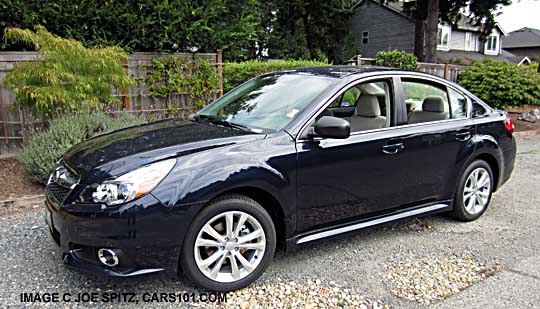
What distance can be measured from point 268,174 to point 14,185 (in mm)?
3898

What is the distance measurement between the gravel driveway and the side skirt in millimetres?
246

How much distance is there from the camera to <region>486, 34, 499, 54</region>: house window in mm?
31808

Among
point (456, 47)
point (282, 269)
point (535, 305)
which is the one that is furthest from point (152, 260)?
point (456, 47)

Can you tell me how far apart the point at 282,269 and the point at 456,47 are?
30.5m

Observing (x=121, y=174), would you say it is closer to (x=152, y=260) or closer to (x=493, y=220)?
(x=152, y=260)

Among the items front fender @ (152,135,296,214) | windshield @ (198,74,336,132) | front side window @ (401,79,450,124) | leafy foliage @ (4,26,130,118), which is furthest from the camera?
leafy foliage @ (4,26,130,118)

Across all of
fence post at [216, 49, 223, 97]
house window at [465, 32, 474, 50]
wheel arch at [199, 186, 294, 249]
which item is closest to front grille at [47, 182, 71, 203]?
wheel arch at [199, 186, 294, 249]

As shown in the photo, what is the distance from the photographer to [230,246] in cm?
295

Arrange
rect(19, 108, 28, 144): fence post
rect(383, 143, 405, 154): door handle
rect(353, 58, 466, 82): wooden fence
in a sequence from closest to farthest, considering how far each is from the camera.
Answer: rect(383, 143, 405, 154): door handle → rect(19, 108, 28, 144): fence post → rect(353, 58, 466, 82): wooden fence

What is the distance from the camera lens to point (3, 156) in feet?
22.5

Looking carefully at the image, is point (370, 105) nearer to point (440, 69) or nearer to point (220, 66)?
point (220, 66)

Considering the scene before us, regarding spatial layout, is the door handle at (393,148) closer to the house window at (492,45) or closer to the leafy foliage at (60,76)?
the leafy foliage at (60,76)

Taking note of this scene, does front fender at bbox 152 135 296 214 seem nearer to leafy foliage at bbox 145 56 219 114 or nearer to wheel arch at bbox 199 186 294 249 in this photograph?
wheel arch at bbox 199 186 294 249

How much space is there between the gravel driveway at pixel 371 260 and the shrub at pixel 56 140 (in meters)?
0.67
